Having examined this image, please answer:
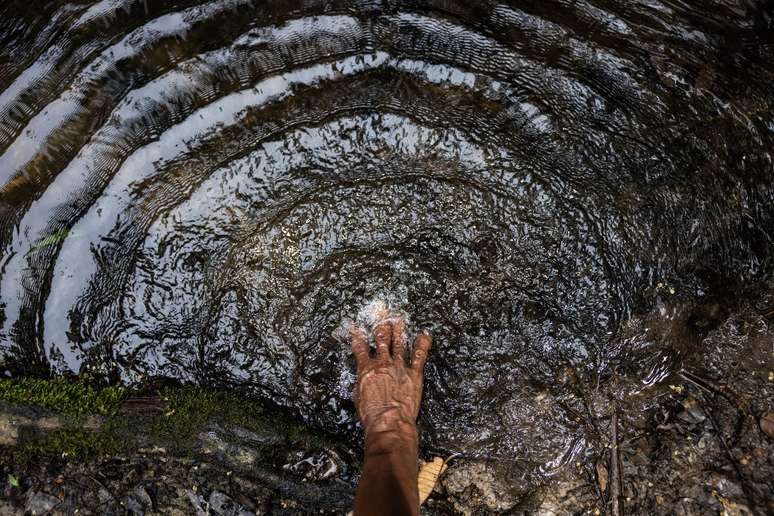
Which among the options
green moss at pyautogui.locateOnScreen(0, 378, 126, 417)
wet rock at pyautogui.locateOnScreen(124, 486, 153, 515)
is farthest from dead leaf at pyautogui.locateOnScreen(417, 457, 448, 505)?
green moss at pyautogui.locateOnScreen(0, 378, 126, 417)

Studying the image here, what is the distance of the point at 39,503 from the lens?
2340 mm

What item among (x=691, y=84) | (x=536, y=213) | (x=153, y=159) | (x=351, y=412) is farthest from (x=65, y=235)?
(x=691, y=84)

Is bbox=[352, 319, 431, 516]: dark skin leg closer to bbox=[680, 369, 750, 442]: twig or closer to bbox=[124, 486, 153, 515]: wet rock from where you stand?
bbox=[124, 486, 153, 515]: wet rock

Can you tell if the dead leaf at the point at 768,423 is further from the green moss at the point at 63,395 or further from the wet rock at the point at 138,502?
the green moss at the point at 63,395

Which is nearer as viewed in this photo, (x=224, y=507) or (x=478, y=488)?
(x=224, y=507)

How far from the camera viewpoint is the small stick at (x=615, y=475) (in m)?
2.40

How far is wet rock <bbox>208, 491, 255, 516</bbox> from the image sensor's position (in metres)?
2.36

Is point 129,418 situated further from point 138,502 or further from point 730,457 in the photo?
point 730,457

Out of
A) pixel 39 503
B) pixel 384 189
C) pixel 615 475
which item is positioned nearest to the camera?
pixel 39 503

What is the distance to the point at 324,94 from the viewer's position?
2.91 metres

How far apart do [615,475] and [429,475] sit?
961mm

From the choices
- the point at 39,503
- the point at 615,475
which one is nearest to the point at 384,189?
the point at 615,475

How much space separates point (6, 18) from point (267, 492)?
3.06 meters

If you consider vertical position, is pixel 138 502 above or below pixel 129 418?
below
